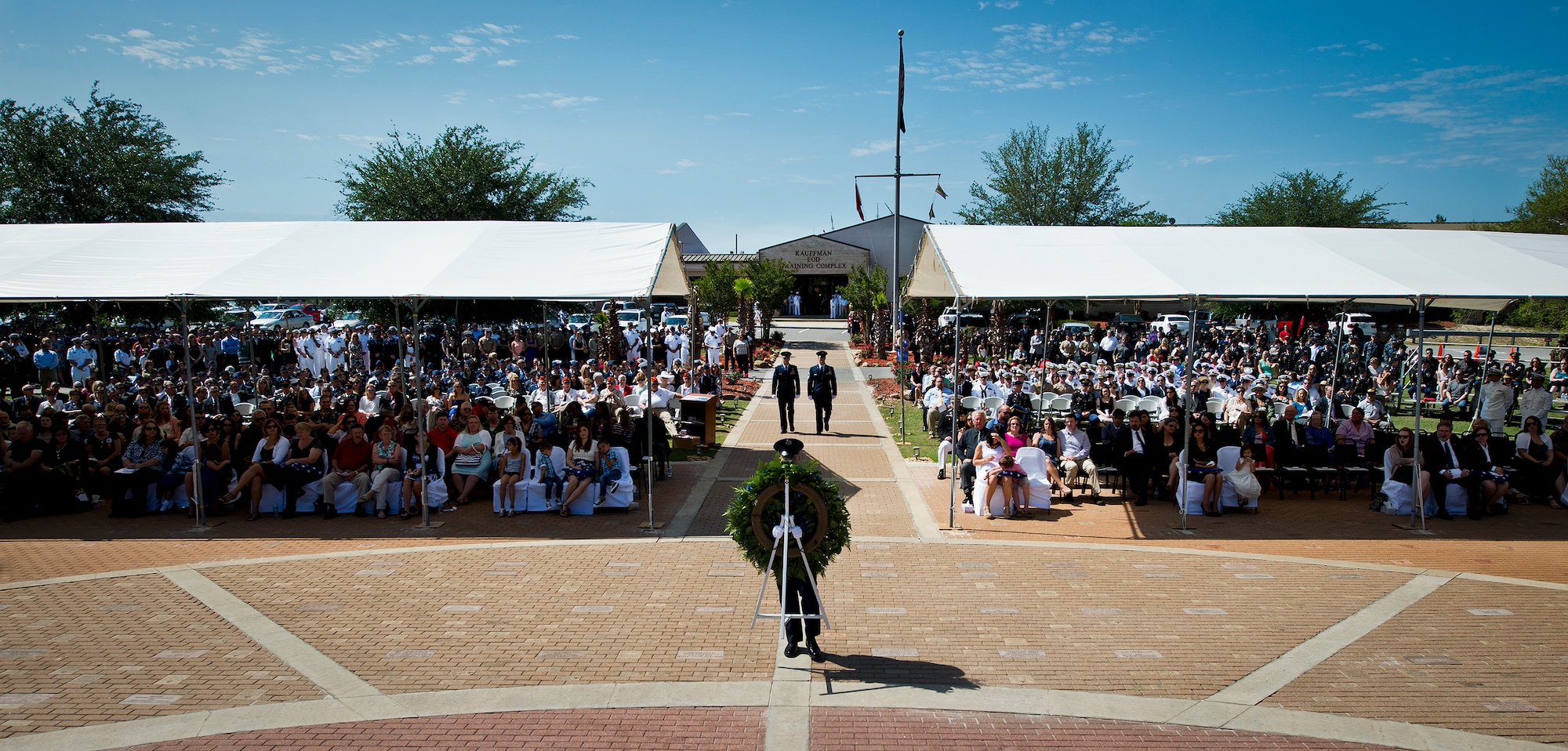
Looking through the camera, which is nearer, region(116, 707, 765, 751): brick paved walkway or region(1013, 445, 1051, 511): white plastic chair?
region(116, 707, 765, 751): brick paved walkway

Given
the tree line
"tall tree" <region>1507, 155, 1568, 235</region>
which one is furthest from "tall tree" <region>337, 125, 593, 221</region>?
"tall tree" <region>1507, 155, 1568, 235</region>

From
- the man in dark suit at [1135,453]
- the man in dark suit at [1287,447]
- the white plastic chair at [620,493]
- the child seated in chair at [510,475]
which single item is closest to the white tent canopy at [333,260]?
the child seated in chair at [510,475]

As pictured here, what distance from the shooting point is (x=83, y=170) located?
96.8 ft

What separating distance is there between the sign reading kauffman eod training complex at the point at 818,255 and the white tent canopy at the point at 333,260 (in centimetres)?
3997

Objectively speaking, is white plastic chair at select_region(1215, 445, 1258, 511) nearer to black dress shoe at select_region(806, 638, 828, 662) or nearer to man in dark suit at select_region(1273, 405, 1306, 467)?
man in dark suit at select_region(1273, 405, 1306, 467)

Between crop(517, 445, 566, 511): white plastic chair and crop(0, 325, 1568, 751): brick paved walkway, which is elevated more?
crop(517, 445, 566, 511): white plastic chair

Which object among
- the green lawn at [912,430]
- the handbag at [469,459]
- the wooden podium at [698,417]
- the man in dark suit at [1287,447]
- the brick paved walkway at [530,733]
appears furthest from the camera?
the wooden podium at [698,417]

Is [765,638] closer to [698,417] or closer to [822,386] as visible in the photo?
[698,417]

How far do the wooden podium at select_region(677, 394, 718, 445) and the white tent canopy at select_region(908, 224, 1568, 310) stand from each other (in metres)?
5.00

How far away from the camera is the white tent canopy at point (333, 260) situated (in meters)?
10.7

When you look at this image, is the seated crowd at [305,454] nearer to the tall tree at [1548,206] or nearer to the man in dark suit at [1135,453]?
the man in dark suit at [1135,453]

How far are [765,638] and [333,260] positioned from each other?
9.16 meters

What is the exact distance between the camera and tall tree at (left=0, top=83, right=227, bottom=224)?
1135 inches

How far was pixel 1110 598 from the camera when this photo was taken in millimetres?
7695
